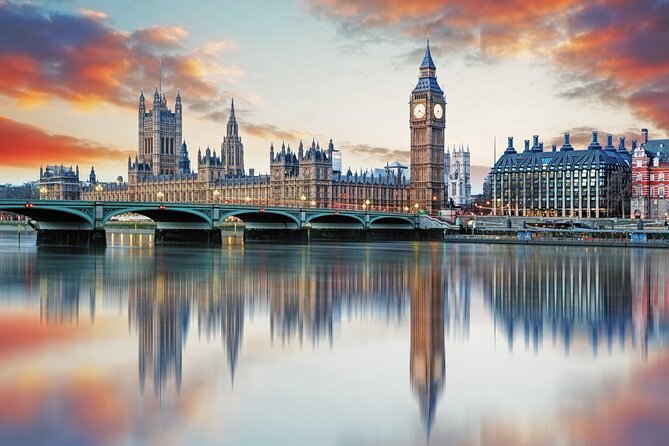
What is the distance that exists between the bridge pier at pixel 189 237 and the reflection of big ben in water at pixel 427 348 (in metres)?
40.5

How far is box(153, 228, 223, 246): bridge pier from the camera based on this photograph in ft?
205

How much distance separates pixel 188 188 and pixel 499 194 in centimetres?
5733

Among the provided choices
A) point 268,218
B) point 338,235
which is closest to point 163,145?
point 338,235

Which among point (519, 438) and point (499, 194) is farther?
point (499, 194)

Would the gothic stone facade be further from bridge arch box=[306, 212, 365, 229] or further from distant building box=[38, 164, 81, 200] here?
distant building box=[38, 164, 81, 200]

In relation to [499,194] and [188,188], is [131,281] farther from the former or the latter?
[188,188]

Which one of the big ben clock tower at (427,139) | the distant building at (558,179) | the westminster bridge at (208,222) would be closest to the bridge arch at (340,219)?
the westminster bridge at (208,222)

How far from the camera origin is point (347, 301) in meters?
20.0

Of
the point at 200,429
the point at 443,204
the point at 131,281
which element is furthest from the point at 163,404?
the point at 443,204

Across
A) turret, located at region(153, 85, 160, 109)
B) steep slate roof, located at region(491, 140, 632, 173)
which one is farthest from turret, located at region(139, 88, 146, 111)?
steep slate roof, located at region(491, 140, 632, 173)

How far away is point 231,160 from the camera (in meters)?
150

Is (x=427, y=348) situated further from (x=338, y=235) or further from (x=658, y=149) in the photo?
(x=658, y=149)

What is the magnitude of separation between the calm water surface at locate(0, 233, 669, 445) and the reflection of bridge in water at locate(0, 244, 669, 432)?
74 mm

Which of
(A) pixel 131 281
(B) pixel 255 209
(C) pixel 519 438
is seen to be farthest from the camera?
(B) pixel 255 209
